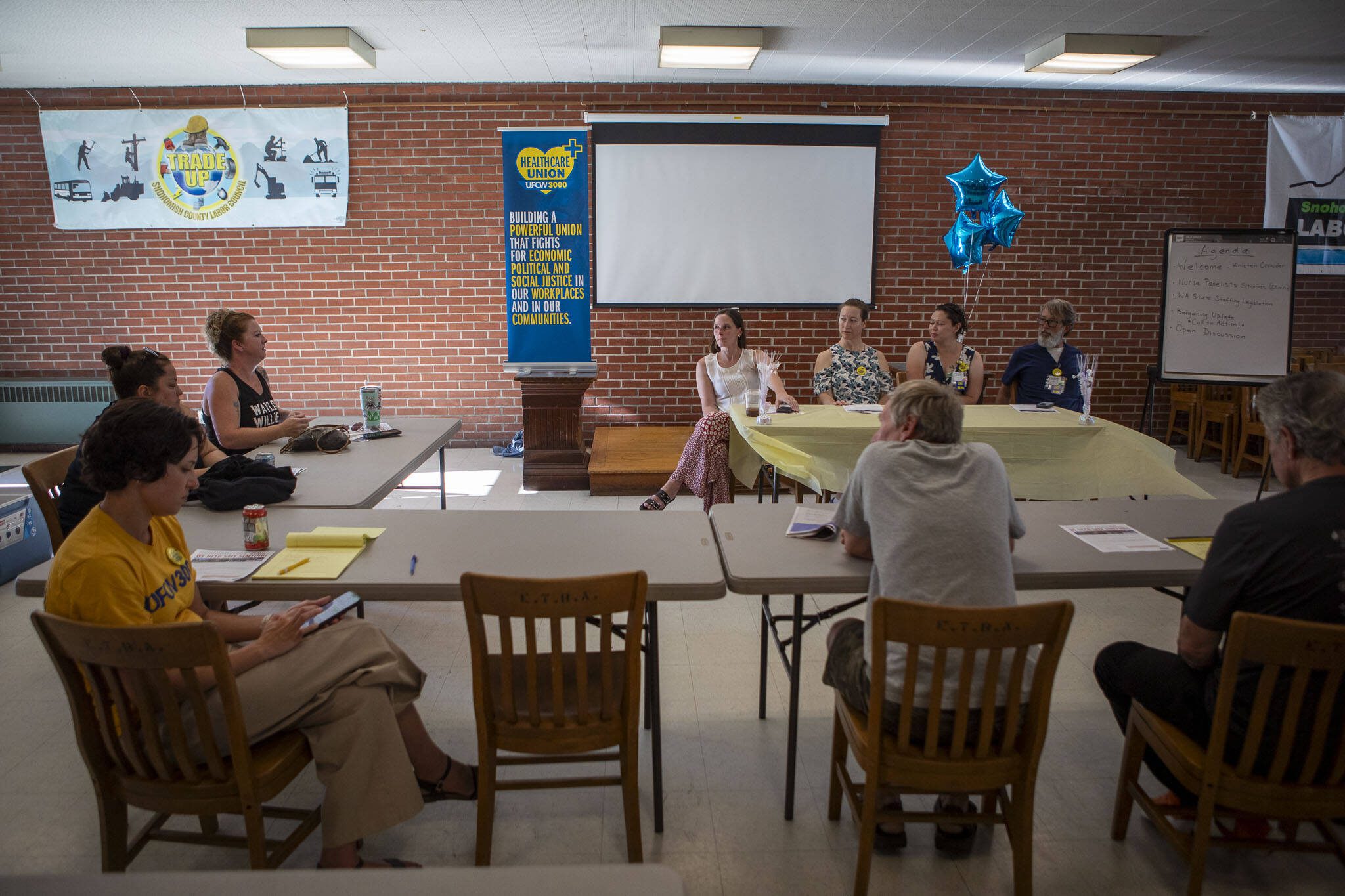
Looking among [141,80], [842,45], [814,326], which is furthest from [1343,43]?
[141,80]

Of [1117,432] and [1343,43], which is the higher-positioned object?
[1343,43]

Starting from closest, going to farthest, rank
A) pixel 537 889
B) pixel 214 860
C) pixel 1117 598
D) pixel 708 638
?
pixel 537 889 → pixel 214 860 → pixel 708 638 → pixel 1117 598

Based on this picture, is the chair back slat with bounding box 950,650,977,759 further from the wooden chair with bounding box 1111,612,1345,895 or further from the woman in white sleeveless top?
the woman in white sleeveless top

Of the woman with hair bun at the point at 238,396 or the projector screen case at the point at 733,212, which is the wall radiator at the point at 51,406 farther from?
the projector screen case at the point at 733,212

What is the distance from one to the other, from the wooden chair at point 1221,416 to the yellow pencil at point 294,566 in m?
5.81

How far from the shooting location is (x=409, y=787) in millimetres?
1859

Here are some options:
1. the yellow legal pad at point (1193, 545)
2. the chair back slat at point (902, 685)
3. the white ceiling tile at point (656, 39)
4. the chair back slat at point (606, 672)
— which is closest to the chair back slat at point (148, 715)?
the chair back slat at point (606, 672)

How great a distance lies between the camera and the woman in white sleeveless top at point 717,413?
4328 millimetres

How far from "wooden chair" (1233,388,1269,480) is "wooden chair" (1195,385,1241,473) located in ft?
0.17

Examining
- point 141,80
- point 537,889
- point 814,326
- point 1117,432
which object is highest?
point 141,80

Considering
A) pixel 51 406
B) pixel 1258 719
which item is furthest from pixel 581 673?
pixel 51 406

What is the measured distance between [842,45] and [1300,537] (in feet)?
13.7

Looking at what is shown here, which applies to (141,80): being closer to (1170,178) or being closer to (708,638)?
(708,638)

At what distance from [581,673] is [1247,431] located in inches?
212
